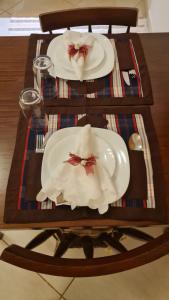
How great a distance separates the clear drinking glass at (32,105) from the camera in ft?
3.07

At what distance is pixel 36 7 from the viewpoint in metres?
2.56

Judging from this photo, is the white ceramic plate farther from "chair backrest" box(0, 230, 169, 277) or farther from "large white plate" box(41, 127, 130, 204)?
"chair backrest" box(0, 230, 169, 277)

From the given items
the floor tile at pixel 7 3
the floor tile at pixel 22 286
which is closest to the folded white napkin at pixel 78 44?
the floor tile at pixel 22 286

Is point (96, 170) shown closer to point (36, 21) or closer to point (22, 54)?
point (22, 54)

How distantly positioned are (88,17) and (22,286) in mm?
1209

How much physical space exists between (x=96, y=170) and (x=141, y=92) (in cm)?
36

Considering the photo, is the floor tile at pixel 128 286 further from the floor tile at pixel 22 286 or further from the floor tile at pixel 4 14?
the floor tile at pixel 4 14

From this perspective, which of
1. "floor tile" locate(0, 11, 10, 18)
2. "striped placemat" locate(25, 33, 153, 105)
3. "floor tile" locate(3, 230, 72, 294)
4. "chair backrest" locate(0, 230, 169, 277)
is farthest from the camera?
"floor tile" locate(0, 11, 10, 18)

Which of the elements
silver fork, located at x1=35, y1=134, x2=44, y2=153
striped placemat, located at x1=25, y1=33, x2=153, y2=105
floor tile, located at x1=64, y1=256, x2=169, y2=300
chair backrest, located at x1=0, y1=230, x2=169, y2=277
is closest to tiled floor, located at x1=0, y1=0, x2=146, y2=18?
striped placemat, located at x1=25, y1=33, x2=153, y2=105

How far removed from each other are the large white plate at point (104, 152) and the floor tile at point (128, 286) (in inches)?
29.2

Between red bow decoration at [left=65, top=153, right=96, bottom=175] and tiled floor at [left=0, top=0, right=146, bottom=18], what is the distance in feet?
6.93

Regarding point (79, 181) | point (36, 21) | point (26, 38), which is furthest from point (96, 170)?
point (36, 21)

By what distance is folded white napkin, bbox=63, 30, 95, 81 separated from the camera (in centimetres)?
101

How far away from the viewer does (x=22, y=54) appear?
112cm
